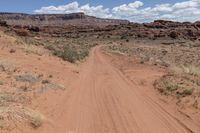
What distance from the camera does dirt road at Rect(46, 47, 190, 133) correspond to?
9.38 metres

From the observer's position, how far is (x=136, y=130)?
9242 millimetres

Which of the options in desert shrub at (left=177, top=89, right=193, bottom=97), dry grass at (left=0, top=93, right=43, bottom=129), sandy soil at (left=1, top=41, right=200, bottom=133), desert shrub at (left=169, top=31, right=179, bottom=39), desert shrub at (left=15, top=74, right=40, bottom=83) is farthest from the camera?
desert shrub at (left=169, top=31, right=179, bottom=39)

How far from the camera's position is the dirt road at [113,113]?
938 cm

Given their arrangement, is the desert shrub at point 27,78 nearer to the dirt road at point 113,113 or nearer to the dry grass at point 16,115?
the dirt road at point 113,113

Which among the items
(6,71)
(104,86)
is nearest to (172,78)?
(104,86)

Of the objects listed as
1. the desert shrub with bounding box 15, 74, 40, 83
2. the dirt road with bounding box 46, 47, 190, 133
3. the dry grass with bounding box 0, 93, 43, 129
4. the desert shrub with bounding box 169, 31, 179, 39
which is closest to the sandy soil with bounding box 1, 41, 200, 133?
the dirt road with bounding box 46, 47, 190, 133

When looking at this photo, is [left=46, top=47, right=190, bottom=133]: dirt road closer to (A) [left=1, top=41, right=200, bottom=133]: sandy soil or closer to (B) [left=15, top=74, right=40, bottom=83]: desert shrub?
(A) [left=1, top=41, right=200, bottom=133]: sandy soil

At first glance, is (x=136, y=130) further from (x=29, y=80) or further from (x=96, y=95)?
(x=29, y=80)

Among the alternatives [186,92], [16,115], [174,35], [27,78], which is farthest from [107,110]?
[174,35]

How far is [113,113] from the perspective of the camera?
36.1ft

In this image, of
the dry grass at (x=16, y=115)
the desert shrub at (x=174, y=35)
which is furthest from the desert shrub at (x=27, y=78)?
the desert shrub at (x=174, y=35)

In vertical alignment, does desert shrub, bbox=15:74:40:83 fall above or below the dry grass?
below

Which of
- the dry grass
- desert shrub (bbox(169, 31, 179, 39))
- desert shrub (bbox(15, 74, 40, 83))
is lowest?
desert shrub (bbox(169, 31, 179, 39))

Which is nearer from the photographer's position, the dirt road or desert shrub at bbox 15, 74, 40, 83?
the dirt road
